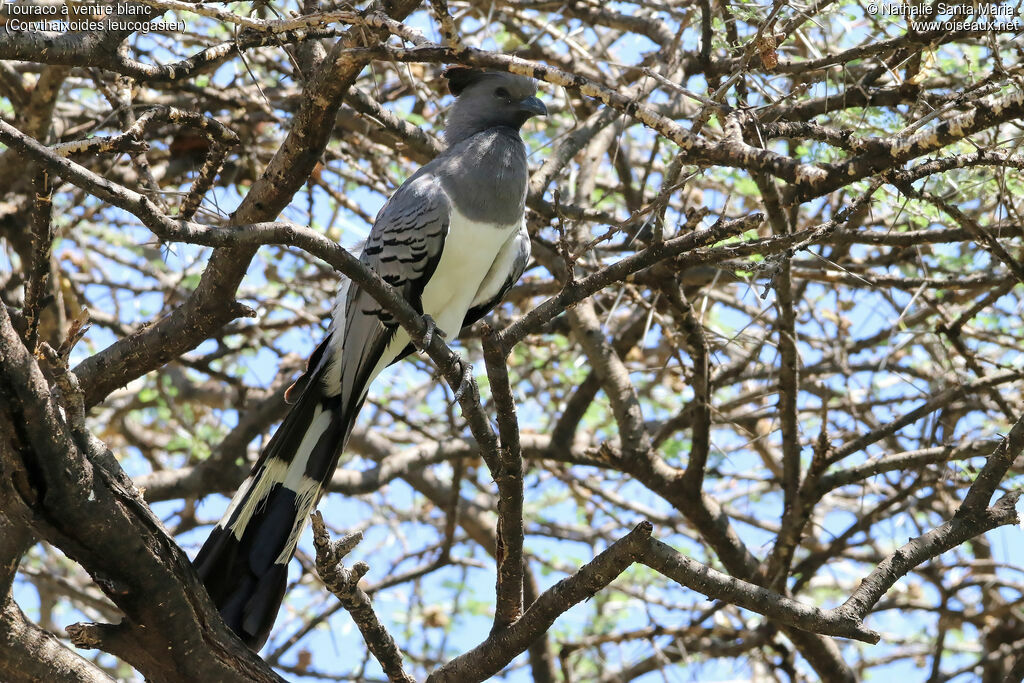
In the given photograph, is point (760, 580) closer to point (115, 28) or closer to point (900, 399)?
point (900, 399)

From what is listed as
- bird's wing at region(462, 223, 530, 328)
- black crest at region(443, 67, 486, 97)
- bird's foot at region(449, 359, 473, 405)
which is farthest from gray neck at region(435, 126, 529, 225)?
bird's foot at region(449, 359, 473, 405)

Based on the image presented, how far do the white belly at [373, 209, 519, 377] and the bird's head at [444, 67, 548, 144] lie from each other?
0.67 m

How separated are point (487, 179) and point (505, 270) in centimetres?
41

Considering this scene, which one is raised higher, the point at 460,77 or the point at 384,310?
the point at 460,77

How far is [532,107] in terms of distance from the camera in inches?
176

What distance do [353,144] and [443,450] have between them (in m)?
1.71

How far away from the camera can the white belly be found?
13.1 ft

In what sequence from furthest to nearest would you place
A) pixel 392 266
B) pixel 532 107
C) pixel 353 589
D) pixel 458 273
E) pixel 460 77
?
pixel 460 77 → pixel 532 107 → pixel 458 273 → pixel 392 266 → pixel 353 589

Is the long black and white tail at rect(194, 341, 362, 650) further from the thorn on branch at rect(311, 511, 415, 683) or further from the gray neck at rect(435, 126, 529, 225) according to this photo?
the gray neck at rect(435, 126, 529, 225)

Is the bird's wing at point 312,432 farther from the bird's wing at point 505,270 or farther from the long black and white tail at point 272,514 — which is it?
the bird's wing at point 505,270

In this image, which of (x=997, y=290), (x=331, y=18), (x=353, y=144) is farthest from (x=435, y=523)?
(x=331, y=18)

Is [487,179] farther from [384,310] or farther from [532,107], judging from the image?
[384,310]

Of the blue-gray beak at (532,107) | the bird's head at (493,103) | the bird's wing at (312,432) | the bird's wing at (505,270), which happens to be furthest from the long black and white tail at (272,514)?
the blue-gray beak at (532,107)

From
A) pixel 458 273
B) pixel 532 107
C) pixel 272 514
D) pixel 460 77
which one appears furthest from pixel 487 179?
pixel 272 514
